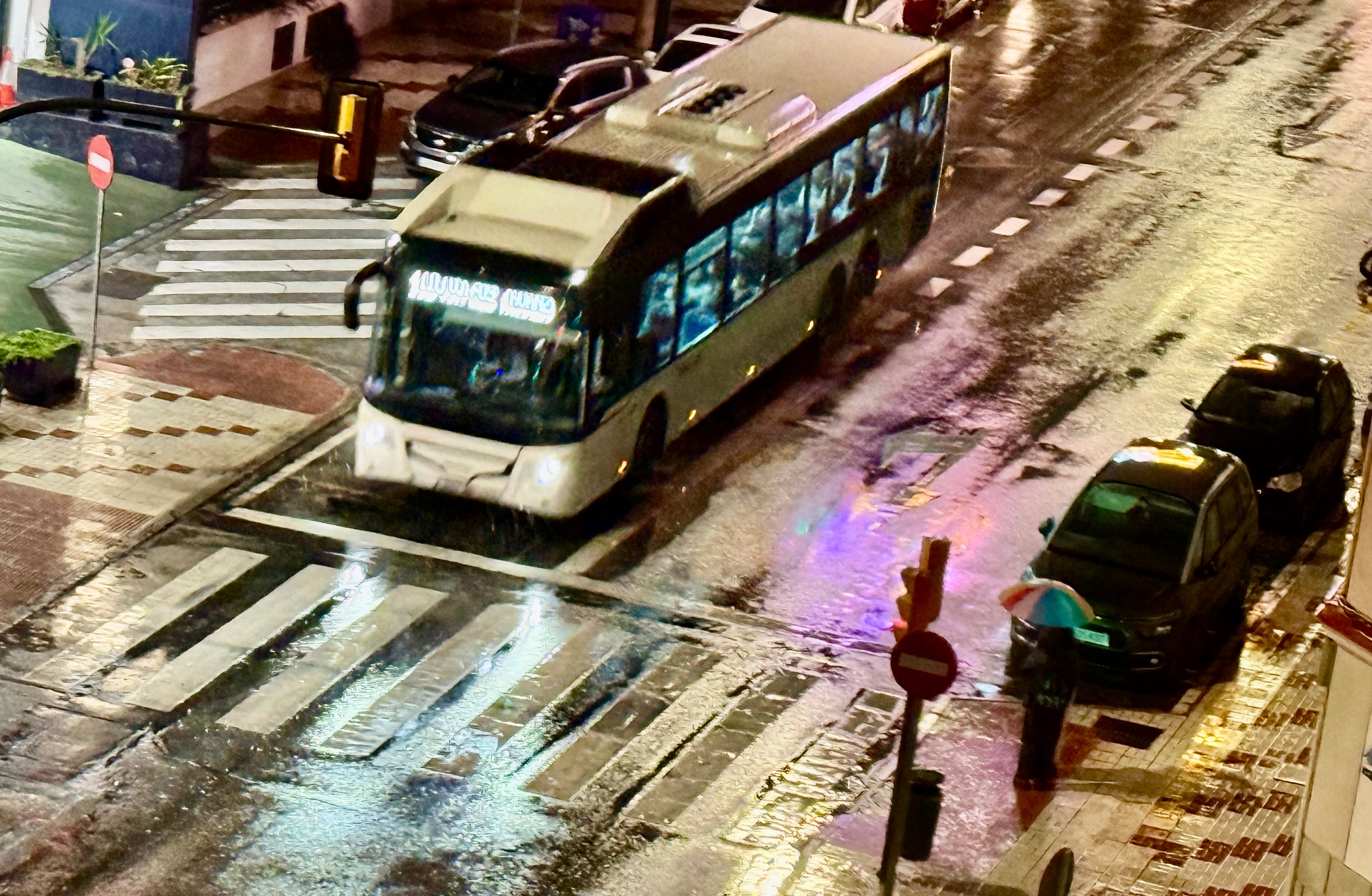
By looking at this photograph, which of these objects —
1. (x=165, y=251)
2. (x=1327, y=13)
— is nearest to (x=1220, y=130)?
(x=1327, y=13)

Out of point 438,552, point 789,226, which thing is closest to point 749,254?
point 789,226

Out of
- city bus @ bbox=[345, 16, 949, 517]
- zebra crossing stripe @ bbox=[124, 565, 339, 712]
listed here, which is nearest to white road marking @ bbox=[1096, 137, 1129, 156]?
city bus @ bbox=[345, 16, 949, 517]

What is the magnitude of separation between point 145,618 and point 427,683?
8.81ft

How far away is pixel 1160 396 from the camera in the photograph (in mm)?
26391

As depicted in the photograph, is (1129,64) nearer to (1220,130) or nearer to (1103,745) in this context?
(1220,130)

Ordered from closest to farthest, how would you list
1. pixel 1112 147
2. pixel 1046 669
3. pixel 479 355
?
pixel 1046 669
pixel 479 355
pixel 1112 147

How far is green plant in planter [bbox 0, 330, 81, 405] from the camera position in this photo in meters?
24.2

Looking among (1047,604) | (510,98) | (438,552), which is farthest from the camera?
(510,98)

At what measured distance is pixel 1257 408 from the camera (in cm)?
2359

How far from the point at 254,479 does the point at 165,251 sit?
267 inches

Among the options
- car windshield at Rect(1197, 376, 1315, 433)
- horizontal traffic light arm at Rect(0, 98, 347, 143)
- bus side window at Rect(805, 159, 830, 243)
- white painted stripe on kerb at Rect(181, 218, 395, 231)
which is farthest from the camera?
white painted stripe on kerb at Rect(181, 218, 395, 231)

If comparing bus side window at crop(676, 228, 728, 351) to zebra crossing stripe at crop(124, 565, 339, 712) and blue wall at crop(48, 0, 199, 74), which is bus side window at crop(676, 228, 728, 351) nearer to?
zebra crossing stripe at crop(124, 565, 339, 712)

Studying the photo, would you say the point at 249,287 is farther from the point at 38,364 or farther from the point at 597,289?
the point at 597,289

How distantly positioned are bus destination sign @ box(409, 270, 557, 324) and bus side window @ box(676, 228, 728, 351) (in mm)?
2119
